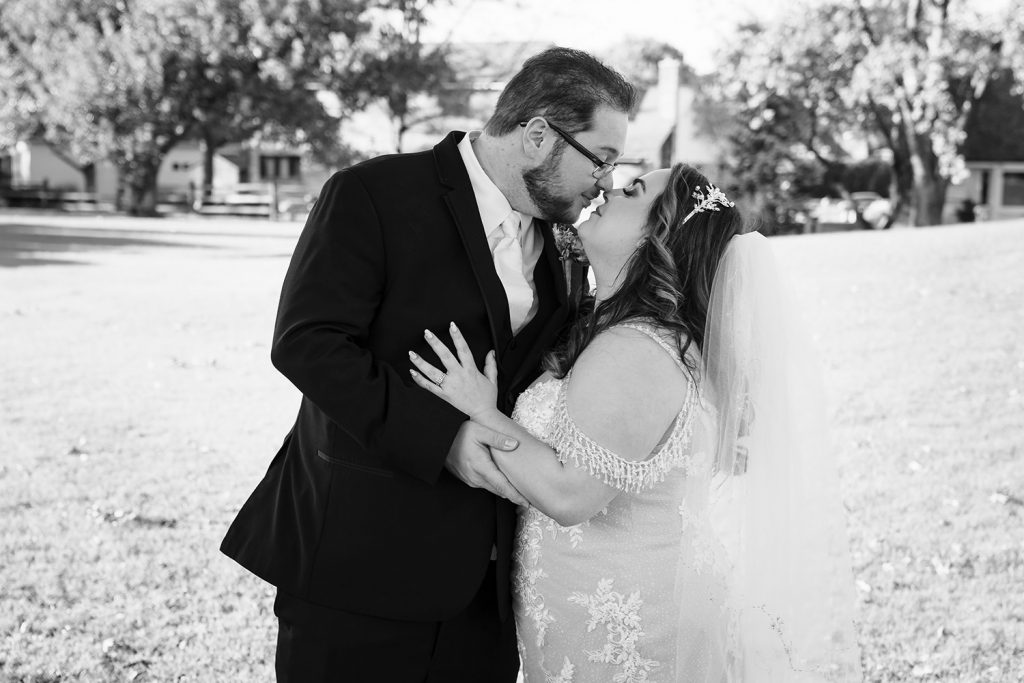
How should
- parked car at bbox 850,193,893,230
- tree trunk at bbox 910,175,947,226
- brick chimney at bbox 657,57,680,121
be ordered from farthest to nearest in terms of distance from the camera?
brick chimney at bbox 657,57,680,121
parked car at bbox 850,193,893,230
tree trunk at bbox 910,175,947,226

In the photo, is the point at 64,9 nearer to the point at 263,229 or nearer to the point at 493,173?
the point at 263,229

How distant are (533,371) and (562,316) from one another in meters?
0.19

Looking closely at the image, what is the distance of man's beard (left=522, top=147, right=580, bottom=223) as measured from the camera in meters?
2.98

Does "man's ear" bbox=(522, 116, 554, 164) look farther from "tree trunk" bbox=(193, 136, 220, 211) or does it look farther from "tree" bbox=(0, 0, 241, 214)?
"tree trunk" bbox=(193, 136, 220, 211)

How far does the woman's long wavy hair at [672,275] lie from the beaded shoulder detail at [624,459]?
6 cm

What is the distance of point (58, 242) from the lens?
27.2 m

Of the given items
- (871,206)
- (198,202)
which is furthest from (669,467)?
(871,206)

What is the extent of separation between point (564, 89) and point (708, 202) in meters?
0.51

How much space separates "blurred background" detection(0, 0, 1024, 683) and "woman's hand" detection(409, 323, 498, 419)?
879mm

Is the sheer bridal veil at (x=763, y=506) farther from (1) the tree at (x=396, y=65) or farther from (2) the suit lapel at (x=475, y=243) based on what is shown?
(1) the tree at (x=396, y=65)

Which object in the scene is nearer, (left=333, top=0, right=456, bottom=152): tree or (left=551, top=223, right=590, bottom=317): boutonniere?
(left=551, top=223, right=590, bottom=317): boutonniere

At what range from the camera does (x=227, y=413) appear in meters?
9.88

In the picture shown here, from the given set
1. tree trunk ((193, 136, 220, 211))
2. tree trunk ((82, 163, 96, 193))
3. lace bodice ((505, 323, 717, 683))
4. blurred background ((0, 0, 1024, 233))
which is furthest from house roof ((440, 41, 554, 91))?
lace bodice ((505, 323, 717, 683))

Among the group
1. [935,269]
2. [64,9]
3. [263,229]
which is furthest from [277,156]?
[935,269]
